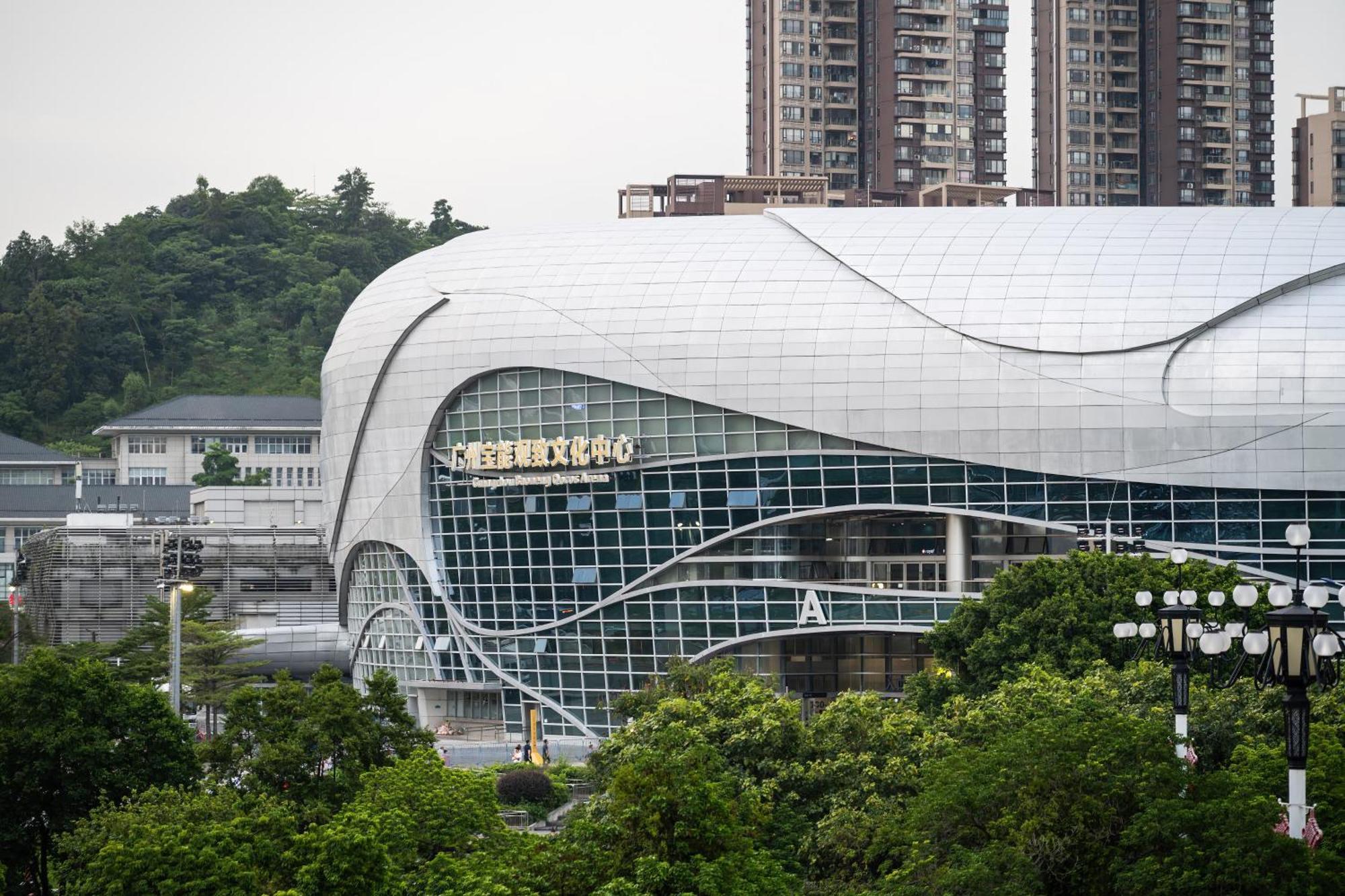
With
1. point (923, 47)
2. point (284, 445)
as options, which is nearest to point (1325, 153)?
point (923, 47)

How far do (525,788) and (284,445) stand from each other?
103775 millimetres

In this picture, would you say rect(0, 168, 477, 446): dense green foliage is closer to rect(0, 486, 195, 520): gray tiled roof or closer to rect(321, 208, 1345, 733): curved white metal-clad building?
rect(0, 486, 195, 520): gray tiled roof

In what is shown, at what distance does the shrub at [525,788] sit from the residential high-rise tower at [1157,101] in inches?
4515

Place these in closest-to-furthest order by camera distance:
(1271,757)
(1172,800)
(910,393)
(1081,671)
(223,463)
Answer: (1172,800) → (1271,757) → (1081,671) → (910,393) → (223,463)

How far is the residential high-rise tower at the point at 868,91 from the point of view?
164 m

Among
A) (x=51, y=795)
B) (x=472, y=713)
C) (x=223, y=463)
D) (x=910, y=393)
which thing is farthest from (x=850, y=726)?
(x=223, y=463)

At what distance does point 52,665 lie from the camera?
45.5 meters

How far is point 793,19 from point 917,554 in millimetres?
88188

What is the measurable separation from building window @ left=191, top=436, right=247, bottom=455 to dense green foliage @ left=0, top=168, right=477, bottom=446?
9.05 m

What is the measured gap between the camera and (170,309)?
586ft

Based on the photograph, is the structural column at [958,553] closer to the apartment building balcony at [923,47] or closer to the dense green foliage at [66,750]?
the dense green foliage at [66,750]

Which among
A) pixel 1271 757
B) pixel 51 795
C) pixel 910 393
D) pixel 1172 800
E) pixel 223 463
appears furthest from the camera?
pixel 223 463

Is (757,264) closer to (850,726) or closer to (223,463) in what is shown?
(850,726)

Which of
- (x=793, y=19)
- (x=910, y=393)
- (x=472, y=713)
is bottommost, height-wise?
(x=472, y=713)
